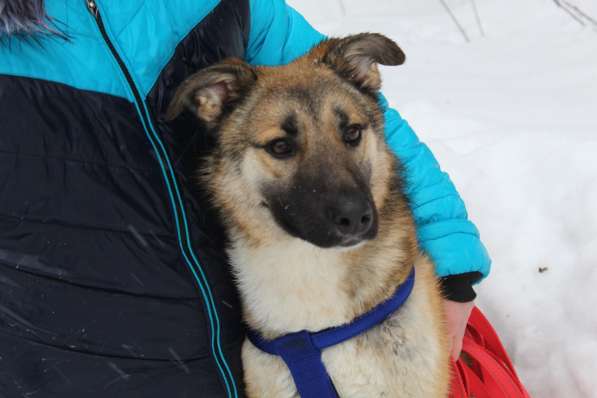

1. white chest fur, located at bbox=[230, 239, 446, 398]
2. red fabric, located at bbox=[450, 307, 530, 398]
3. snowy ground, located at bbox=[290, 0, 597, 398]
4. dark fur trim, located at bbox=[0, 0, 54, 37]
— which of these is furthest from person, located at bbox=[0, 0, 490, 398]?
snowy ground, located at bbox=[290, 0, 597, 398]

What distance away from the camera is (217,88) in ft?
7.02

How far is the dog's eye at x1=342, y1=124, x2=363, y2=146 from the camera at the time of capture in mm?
2143

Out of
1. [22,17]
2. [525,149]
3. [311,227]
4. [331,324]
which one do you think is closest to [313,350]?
[331,324]

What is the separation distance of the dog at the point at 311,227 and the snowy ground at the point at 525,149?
89 cm

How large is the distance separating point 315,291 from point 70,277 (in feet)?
2.63

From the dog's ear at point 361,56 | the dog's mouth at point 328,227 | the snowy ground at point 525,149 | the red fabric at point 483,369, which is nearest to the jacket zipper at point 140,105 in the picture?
the dog's mouth at point 328,227

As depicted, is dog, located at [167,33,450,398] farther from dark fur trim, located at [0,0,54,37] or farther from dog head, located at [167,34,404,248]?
dark fur trim, located at [0,0,54,37]

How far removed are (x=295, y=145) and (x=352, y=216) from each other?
36 cm

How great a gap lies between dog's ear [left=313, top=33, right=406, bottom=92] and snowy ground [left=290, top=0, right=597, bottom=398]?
1351 millimetres

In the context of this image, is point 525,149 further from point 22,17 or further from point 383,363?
point 22,17

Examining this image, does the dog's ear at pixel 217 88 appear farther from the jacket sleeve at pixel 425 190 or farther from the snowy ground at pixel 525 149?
the snowy ground at pixel 525 149

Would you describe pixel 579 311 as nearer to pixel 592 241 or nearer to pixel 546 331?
pixel 546 331

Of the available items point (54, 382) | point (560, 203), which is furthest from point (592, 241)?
point (54, 382)

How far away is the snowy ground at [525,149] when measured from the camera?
2.85 meters
